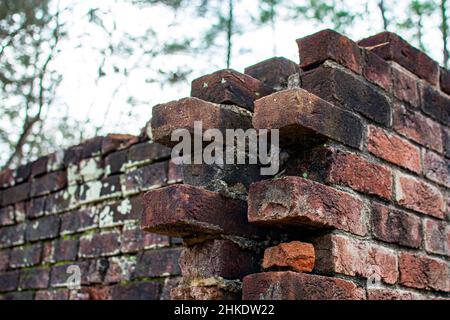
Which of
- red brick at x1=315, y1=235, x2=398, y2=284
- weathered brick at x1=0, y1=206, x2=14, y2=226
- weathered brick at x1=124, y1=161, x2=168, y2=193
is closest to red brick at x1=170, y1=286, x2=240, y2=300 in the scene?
red brick at x1=315, y1=235, x2=398, y2=284

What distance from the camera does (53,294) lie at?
4.30m

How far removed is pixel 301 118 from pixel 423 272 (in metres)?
0.79

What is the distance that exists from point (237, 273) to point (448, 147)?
3.71 feet

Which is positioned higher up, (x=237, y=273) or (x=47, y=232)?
(x=47, y=232)

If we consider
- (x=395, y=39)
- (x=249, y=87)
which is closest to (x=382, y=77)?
(x=395, y=39)

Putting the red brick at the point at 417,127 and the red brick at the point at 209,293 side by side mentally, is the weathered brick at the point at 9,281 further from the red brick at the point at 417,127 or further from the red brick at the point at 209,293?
the red brick at the point at 417,127

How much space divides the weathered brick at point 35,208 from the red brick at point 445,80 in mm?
3141

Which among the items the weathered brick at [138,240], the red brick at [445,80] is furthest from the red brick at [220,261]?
the weathered brick at [138,240]

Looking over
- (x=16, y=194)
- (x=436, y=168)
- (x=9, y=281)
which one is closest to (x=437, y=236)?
(x=436, y=168)

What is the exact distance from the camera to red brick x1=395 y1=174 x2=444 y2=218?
2.25m

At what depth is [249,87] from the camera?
Answer: 228 centimetres

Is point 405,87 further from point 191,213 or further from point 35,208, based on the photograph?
point 35,208

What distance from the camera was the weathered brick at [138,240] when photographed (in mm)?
3617

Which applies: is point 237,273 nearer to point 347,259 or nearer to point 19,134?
point 347,259
